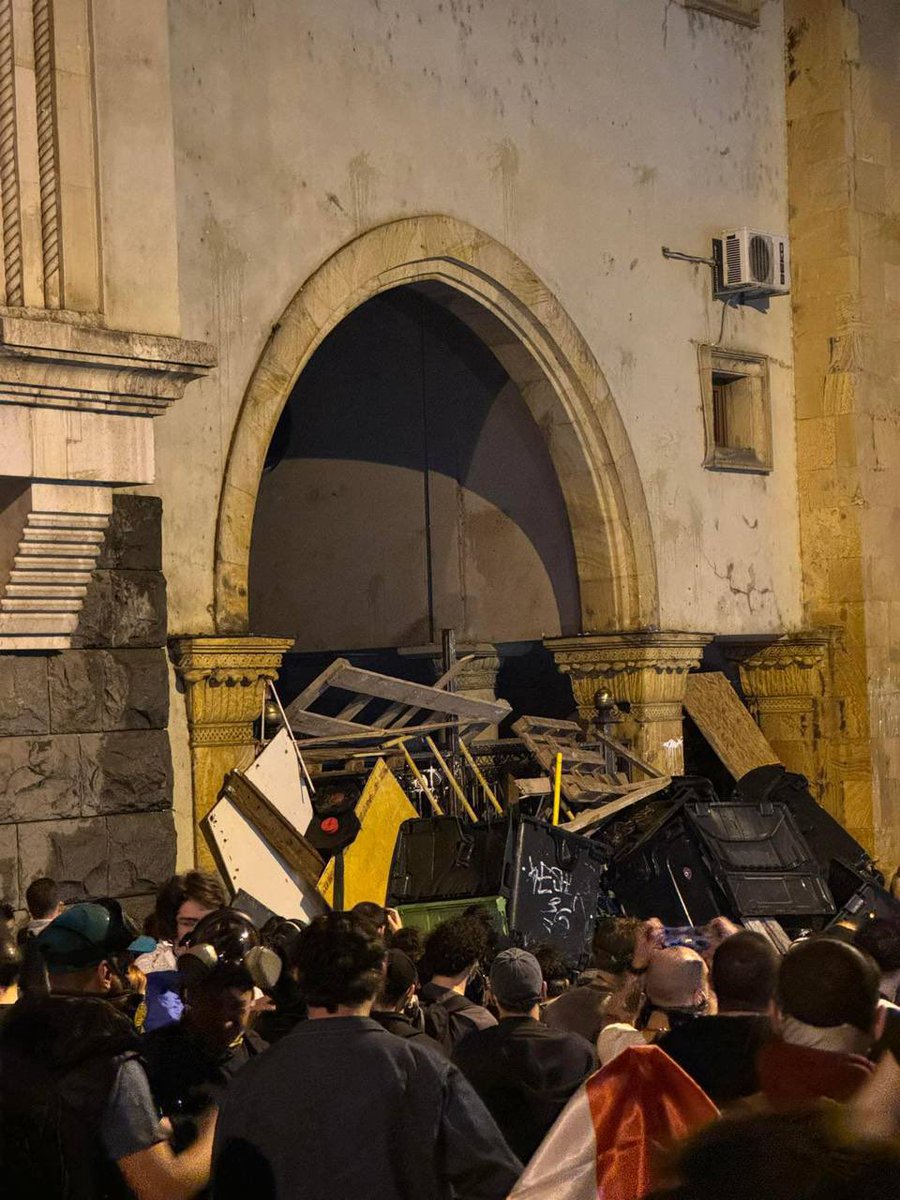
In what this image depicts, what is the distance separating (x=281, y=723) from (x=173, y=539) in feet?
4.96

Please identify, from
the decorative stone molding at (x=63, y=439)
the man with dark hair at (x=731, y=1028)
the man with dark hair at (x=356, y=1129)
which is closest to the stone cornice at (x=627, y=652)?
the decorative stone molding at (x=63, y=439)

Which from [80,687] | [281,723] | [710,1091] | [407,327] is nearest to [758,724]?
[407,327]

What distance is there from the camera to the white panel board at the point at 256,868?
10.5 meters

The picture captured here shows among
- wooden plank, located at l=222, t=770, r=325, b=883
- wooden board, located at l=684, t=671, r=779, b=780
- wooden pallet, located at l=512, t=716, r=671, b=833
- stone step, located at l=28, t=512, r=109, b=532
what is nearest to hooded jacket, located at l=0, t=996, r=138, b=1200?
stone step, located at l=28, t=512, r=109, b=532

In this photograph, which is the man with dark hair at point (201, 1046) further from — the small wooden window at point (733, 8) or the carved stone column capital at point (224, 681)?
the small wooden window at point (733, 8)

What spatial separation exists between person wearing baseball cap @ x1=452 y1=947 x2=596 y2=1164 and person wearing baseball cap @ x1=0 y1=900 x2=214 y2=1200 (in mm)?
1015

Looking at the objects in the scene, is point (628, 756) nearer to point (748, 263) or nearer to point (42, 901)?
point (748, 263)

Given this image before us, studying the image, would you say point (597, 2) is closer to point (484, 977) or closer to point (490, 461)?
point (490, 461)

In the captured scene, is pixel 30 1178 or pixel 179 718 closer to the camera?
pixel 30 1178

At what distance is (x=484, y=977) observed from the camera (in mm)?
8000

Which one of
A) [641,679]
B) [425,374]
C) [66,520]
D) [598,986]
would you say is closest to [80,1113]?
[598,986]

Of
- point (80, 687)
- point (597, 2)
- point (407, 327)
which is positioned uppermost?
point (597, 2)

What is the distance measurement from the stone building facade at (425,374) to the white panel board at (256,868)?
176 millimetres

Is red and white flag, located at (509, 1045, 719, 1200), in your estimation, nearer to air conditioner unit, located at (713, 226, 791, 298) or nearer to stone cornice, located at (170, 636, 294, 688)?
stone cornice, located at (170, 636, 294, 688)
